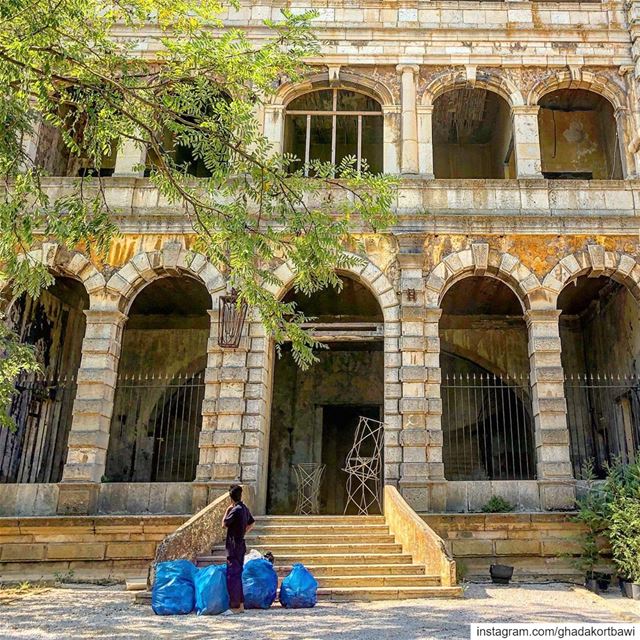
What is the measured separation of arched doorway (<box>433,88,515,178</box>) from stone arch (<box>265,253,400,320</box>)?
4945 mm

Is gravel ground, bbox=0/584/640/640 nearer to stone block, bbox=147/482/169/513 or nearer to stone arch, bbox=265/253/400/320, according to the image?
stone block, bbox=147/482/169/513

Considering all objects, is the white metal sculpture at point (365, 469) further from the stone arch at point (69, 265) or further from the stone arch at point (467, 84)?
the stone arch at point (467, 84)

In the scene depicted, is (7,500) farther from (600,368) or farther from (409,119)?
(600,368)

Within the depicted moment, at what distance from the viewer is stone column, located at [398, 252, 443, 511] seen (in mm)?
12422

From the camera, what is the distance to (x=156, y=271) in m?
14.1

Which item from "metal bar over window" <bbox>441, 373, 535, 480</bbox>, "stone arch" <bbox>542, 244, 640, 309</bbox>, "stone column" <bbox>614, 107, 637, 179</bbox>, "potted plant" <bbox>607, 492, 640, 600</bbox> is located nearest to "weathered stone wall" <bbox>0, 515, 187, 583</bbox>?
"potted plant" <bbox>607, 492, 640, 600</bbox>

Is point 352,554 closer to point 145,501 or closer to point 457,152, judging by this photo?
point 145,501

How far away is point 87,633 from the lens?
6922 mm

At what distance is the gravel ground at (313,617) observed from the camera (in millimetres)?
6820

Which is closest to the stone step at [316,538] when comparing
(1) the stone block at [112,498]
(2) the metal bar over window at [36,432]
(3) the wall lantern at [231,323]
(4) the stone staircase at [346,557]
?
(4) the stone staircase at [346,557]

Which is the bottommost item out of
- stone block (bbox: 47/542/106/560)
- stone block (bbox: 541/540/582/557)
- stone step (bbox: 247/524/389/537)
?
stone block (bbox: 47/542/106/560)

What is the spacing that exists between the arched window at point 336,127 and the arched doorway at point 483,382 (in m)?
4.65

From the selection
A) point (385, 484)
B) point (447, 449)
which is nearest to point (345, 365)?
point (447, 449)

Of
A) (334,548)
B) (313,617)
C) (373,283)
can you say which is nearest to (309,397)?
(373,283)
